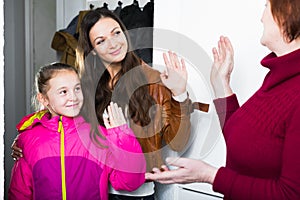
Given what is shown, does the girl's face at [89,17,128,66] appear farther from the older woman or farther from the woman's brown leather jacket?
the older woman

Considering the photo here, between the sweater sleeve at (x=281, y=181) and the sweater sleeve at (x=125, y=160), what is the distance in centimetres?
52

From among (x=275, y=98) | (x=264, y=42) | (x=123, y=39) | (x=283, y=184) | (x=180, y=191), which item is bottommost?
(x=180, y=191)

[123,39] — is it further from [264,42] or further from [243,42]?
[264,42]

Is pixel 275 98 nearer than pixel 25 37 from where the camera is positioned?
Yes

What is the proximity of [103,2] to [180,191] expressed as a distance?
107 cm

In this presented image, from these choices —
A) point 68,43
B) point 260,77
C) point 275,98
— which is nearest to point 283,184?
point 275,98

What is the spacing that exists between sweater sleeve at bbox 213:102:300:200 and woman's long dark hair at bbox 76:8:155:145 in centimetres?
67

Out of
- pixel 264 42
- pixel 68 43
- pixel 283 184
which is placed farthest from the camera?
pixel 68 43

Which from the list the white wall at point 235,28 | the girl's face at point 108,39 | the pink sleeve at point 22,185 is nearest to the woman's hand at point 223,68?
the white wall at point 235,28

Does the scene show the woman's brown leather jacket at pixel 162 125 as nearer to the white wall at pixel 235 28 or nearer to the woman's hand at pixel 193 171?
the white wall at pixel 235 28

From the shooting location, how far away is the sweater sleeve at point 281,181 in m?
0.74

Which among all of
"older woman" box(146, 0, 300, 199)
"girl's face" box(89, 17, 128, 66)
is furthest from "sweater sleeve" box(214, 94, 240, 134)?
"girl's face" box(89, 17, 128, 66)

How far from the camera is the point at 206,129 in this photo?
4.90 ft

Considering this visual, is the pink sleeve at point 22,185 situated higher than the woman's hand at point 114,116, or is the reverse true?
the woman's hand at point 114,116
